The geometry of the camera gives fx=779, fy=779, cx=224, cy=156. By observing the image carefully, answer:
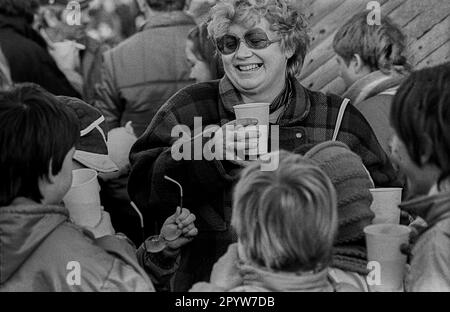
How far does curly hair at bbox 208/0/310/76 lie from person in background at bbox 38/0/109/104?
5.51 feet

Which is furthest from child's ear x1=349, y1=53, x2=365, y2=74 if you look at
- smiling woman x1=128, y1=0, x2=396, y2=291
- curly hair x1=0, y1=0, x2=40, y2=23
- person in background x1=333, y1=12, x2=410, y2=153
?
curly hair x1=0, y1=0, x2=40, y2=23

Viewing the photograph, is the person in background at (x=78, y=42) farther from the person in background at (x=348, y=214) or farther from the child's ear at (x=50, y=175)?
Result: the person in background at (x=348, y=214)

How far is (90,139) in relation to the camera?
2.87 meters

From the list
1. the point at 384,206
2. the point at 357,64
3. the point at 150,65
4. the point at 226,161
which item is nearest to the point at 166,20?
the point at 150,65

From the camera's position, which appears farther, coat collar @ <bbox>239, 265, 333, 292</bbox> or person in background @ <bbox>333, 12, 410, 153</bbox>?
person in background @ <bbox>333, 12, 410, 153</bbox>

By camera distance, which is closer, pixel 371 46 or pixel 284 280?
pixel 284 280

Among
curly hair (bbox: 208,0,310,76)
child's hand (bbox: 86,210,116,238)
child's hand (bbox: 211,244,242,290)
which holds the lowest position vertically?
child's hand (bbox: 86,210,116,238)

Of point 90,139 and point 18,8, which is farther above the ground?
→ point 18,8

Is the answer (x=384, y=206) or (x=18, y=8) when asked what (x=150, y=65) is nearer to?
(x=18, y=8)

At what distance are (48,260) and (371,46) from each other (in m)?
2.02

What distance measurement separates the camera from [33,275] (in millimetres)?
2150

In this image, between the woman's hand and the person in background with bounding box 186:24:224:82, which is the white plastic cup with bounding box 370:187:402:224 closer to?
the woman's hand

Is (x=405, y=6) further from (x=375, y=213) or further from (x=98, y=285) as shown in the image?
(x=98, y=285)

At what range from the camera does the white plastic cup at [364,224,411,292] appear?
2.22 meters
